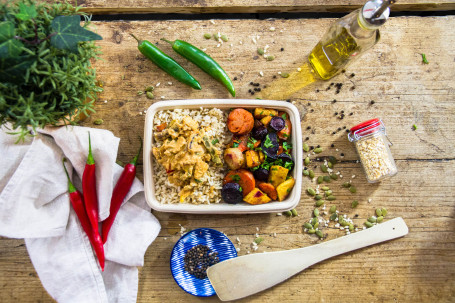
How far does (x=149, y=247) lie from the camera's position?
2.08 meters

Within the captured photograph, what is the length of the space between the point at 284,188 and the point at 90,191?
113 cm

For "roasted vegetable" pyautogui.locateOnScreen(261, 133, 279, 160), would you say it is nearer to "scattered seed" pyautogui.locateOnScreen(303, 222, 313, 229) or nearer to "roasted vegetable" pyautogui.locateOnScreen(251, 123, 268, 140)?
"roasted vegetable" pyautogui.locateOnScreen(251, 123, 268, 140)

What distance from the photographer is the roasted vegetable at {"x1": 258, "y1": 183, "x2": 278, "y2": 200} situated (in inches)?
74.7

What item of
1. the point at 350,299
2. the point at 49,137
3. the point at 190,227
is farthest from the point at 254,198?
the point at 49,137

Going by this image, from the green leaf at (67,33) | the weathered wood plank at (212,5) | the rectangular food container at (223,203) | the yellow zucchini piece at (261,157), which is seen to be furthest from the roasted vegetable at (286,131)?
the green leaf at (67,33)

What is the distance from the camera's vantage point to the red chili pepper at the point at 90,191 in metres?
1.85

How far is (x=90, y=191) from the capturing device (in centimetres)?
190

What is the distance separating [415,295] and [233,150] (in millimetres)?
1529

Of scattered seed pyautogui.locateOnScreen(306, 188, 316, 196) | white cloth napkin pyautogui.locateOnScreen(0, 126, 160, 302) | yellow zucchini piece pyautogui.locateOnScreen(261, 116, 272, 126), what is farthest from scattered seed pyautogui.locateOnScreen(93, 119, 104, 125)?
scattered seed pyautogui.locateOnScreen(306, 188, 316, 196)

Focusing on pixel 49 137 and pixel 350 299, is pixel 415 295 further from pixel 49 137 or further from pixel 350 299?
pixel 49 137

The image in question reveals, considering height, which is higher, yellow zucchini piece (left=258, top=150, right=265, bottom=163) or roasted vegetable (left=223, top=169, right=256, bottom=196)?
yellow zucchini piece (left=258, top=150, right=265, bottom=163)

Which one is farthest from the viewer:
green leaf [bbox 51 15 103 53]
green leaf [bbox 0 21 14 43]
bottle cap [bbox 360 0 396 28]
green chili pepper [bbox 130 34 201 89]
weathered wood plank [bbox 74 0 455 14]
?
weathered wood plank [bbox 74 0 455 14]

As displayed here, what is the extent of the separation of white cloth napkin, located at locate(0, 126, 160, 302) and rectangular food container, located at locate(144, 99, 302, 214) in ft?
0.63

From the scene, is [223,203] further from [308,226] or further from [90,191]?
[90,191]
